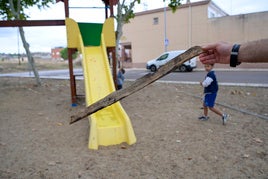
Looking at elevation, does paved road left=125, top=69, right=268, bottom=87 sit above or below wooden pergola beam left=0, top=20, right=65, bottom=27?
below

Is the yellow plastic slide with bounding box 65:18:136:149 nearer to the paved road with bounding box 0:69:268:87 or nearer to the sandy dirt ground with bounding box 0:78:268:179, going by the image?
the sandy dirt ground with bounding box 0:78:268:179

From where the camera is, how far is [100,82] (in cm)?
552

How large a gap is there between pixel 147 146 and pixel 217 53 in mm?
2094

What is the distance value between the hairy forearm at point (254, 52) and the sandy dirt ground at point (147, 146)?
63.4 inches

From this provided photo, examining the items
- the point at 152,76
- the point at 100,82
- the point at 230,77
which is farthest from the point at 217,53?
the point at 230,77

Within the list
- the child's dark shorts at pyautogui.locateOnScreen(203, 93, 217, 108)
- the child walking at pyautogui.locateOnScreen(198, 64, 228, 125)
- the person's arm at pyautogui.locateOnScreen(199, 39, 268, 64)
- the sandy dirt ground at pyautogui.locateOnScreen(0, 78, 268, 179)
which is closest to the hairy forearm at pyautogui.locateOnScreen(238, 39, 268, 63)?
the person's arm at pyautogui.locateOnScreen(199, 39, 268, 64)

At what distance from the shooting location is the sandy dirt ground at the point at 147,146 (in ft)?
9.99

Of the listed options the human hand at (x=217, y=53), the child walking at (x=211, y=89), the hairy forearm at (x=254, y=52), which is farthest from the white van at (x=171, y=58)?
the hairy forearm at (x=254, y=52)

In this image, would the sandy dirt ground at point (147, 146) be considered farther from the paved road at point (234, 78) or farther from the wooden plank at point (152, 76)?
the paved road at point (234, 78)

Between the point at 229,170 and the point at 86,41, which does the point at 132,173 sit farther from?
the point at 86,41

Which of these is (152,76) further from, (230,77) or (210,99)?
(230,77)

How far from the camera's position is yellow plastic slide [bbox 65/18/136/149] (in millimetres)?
4047

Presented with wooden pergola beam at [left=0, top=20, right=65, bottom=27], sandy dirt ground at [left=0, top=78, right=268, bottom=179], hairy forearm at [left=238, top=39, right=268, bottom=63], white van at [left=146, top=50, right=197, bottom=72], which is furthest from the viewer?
white van at [left=146, top=50, right=197, bottom=72]

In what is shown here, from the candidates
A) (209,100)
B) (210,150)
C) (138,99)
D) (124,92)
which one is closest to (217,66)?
(138,99)
